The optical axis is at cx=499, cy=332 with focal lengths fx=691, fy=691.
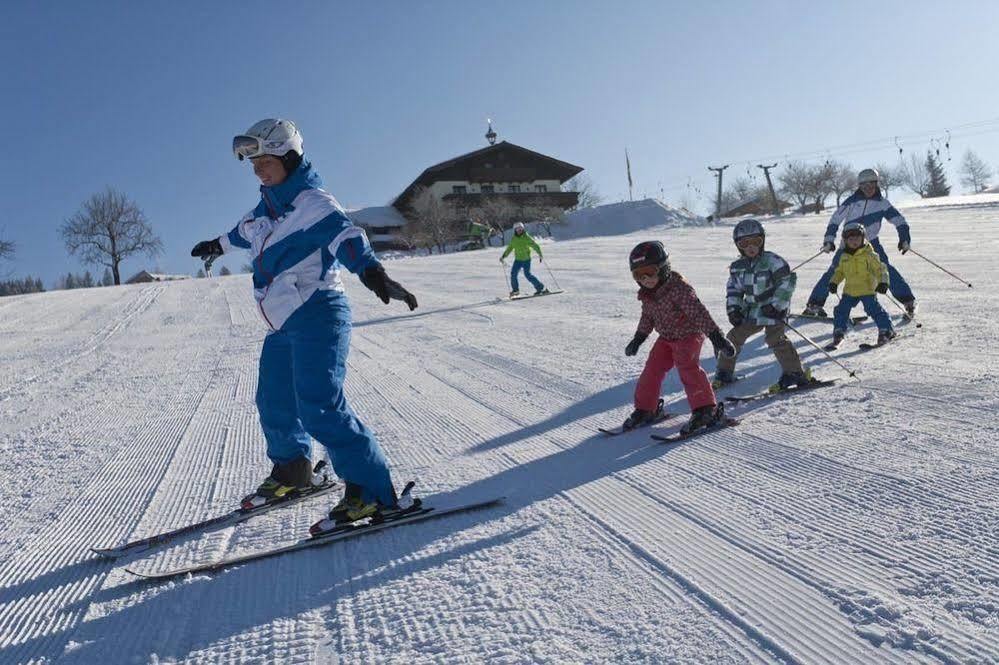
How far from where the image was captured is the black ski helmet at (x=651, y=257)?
4.33 meters

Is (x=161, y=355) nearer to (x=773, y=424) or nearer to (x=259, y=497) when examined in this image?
(x=259, y=497)

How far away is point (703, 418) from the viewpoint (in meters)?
4.17

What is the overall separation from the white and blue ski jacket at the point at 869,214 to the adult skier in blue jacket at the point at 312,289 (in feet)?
23.5

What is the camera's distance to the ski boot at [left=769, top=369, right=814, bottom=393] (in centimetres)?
500

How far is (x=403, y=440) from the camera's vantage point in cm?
471

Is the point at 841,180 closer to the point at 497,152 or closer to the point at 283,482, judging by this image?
the point at 497,152

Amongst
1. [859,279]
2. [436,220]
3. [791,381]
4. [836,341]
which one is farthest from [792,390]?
[436,220]

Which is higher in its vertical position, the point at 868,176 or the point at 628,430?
the point at 868,176

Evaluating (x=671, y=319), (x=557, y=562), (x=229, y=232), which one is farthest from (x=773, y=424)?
(x=229, y=232)

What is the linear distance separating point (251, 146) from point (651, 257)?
244cm

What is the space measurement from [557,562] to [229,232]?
2.49 meters

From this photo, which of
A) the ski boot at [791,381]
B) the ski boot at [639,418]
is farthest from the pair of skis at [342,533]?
the ski boot at [791,381]

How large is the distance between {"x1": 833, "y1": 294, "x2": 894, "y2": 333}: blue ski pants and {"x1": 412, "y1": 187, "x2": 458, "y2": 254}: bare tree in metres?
44.2

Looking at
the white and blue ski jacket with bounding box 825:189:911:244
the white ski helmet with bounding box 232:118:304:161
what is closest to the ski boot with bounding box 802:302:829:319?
the white and blue ski jacket with bounding box 825:189:911:244
